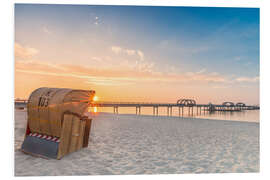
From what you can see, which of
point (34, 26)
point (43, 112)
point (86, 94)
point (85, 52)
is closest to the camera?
point (43, 112)

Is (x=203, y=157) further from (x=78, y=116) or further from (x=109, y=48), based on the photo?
(x=109, y=48)

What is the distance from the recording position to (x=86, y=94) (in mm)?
5961

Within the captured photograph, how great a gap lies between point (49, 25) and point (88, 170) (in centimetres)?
892

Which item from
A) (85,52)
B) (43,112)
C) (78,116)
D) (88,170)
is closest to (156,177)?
(88,170)

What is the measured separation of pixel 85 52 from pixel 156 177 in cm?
955

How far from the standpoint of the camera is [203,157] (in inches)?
214
